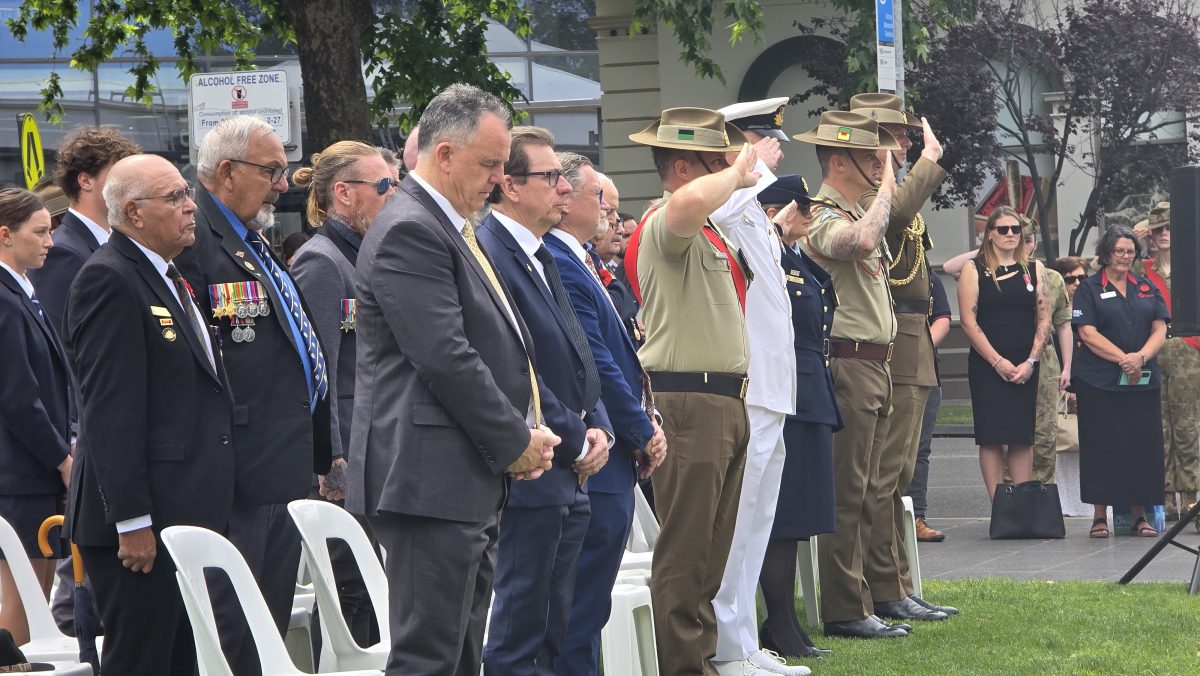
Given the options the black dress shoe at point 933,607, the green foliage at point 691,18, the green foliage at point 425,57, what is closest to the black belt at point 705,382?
the black dress shoe at point 933,607

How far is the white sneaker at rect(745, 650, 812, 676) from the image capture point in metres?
6.54

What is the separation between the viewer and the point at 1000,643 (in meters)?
7.41

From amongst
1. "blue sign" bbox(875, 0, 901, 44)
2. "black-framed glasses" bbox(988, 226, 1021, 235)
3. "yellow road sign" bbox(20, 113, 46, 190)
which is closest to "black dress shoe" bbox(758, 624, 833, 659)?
"black-framed glasses" bbox(988, 226, 1021, 235)

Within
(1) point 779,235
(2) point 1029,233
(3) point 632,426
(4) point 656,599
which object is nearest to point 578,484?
(3) point 632,426

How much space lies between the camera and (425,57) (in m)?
18.4

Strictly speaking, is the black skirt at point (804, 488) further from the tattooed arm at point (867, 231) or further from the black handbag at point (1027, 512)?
the black handbag at point (1027, 512)

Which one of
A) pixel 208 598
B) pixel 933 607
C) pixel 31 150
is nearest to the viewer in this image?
pixel 208 598

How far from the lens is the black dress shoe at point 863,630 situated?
7.62 meters

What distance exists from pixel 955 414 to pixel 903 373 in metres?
14.1

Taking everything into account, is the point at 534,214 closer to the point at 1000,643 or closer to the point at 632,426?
the point at 632,426

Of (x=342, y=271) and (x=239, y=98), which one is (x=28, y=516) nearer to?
(x=342, y=271)

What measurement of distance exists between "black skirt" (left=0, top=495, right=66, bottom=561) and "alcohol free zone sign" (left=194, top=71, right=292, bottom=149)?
6393 millimetres

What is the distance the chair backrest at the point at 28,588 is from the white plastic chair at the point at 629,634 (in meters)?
1.85

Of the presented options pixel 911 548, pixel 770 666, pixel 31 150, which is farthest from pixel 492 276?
pixel 31 150
